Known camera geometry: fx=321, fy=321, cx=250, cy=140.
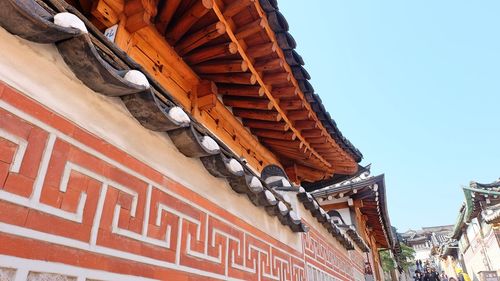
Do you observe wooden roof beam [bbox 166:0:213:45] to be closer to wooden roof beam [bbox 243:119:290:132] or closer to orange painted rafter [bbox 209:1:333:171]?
orange painted rafter [bbox 209:1:333:171]

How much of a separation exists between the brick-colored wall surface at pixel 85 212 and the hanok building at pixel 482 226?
46.6ft

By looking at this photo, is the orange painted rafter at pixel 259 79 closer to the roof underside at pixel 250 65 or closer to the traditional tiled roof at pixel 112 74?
the roof underside at pixel 250 65

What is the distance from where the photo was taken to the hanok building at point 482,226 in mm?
13586

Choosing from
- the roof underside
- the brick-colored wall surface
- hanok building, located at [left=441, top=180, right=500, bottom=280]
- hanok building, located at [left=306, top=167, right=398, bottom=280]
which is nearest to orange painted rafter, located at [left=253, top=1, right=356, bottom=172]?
the roof underside

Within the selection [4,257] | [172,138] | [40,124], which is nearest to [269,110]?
[172,138]

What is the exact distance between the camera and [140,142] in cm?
193

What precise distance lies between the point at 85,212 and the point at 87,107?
1.73 ft

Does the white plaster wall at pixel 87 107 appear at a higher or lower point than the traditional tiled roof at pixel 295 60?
lower

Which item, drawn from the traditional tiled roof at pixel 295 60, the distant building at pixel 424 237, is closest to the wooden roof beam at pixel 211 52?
the traditional tiled roof at pixel 295 60

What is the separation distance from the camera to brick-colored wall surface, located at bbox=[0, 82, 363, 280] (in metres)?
1.23

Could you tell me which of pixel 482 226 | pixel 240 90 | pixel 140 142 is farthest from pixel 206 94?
pixel 482 226

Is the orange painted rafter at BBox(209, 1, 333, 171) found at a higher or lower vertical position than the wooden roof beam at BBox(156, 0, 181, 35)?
lower

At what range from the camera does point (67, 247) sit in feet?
4.42

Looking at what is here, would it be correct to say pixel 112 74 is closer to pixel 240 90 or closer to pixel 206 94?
pixel 206 94
